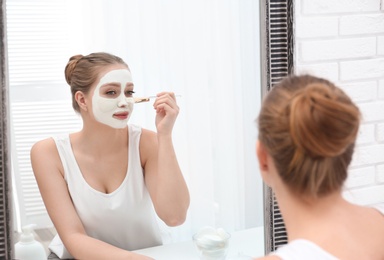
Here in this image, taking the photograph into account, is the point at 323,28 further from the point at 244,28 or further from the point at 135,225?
the point at 135,225

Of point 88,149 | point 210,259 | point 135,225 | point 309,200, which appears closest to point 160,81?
point 88,149

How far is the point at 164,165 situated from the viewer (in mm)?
1647

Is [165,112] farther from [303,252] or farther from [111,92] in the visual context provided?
[303,252]

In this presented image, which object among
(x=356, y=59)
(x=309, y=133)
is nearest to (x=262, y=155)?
(x=309, y=133)

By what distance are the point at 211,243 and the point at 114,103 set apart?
47 centimetres

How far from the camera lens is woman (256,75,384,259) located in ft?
3.63

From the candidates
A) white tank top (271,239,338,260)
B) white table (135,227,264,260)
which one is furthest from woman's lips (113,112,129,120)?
white tank top (271,239,338,260)

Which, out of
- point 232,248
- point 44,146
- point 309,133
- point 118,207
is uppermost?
point 309,133

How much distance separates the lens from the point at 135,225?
1.64 metres

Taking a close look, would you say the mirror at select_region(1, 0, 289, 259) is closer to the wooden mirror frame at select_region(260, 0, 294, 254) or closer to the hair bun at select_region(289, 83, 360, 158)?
the wooden mirror frame at select_region(260, 0, 294, 254)

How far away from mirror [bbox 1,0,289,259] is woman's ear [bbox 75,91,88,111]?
0.08 ft

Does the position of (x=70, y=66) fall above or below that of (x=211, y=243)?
above

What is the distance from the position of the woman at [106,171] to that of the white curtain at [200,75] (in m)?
0.04

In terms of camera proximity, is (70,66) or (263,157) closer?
(263,157)
